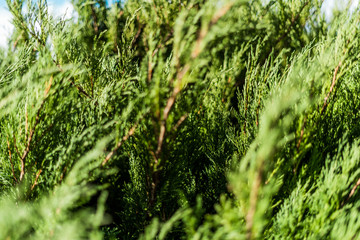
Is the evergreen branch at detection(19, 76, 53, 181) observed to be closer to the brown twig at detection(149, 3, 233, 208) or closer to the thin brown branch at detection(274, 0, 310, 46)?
the brown twig at detection(149, 3, 233, 208)

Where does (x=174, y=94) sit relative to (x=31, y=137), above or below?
below

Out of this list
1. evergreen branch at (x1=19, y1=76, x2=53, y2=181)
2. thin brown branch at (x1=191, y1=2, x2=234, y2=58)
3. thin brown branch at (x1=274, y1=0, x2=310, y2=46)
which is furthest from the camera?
thin brown branch at (x1=274, y1=0, x2=310, y2=46)

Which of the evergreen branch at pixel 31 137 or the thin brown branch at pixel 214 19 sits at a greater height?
the evergreen branch at pixel 31 137

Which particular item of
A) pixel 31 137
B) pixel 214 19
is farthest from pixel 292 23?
pixel 31 137

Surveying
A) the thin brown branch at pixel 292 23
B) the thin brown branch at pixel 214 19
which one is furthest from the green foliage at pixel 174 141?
the thin brown branch at pixel 292 23

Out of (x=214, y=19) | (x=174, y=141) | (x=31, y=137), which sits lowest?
(x=174, y=141)

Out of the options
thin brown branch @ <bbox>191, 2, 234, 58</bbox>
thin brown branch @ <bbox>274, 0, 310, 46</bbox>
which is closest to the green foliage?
thin brown branch @ <bbox>191, 2, 234, 58</bbox>

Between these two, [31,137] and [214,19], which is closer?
[214,19]

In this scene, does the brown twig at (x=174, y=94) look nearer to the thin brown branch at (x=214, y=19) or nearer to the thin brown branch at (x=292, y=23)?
the thin brown branch at (x=214, y=19)

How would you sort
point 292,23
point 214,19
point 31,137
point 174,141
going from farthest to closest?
point 292,23, point 174,141, point 31,137, point 214,19

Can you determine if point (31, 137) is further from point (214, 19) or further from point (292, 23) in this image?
point (292, 23)

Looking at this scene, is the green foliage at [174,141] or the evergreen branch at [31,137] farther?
the evergreen branch at [31,137]

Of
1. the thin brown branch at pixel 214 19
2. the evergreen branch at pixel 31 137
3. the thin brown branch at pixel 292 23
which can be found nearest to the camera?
the thin brown branch at pixel 214 19

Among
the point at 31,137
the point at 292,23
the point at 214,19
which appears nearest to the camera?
the point at 214,19
